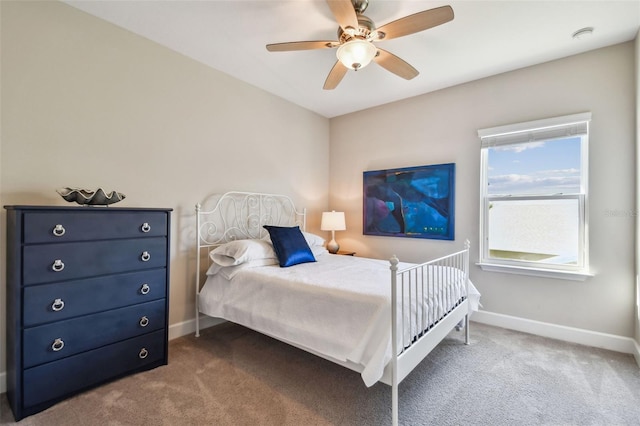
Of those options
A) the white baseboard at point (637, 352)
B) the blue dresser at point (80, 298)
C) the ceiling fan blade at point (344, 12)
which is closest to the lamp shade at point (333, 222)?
the blue dresser at point (80, 298)

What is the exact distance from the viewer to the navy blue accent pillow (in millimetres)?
2749

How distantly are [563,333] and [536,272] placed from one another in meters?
0.59

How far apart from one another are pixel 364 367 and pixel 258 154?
103 inches

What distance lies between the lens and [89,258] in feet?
6.19

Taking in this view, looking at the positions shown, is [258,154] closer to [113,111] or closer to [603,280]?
[113,111]

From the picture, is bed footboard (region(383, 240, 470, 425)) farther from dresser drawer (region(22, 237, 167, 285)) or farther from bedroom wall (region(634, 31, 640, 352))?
dresser drawer (region(22, 237, 167, 285))

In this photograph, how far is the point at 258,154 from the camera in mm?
3500

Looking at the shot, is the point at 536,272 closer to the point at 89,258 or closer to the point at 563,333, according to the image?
the point at 563,333

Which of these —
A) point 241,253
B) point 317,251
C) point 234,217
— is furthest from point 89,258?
point 317,251

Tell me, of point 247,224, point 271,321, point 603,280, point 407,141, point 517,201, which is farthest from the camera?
point 407,141

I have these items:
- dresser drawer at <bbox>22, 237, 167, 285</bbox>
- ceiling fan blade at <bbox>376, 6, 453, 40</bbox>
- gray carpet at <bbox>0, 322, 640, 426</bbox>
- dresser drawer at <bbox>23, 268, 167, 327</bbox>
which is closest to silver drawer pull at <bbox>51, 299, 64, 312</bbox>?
dresser drawer at <bbox>23, 268, 167, 327</bbox>

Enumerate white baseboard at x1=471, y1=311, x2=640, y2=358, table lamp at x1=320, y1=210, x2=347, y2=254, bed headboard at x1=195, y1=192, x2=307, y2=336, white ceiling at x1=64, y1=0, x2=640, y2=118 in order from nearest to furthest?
white ceiling at x1=64, y1=0, x2=640, y2=118
white baseboard at x1=471, y1=311, x2=640, y2=358
bed headboard at x1=195, y1=192, x2=307, y2=336
table lamp at x1=320, y1=210, x2=347, y2=254

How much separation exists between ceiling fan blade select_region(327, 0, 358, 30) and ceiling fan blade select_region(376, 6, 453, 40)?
0.20 m

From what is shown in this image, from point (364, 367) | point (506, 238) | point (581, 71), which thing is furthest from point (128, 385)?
point (581, 71)
